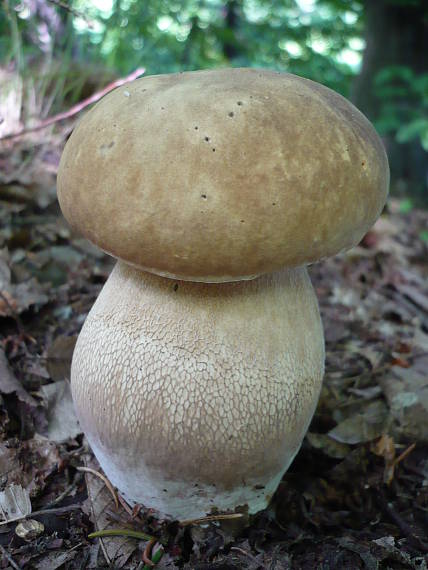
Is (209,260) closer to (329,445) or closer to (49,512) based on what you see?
(49,512)

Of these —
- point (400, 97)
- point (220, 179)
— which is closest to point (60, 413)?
point (220, 179)

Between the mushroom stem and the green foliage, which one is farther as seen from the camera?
the green foliage

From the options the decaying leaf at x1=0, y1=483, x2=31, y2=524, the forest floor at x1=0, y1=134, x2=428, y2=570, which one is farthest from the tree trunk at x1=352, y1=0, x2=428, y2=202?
the decaying leaf at x1=0, y1=483, x2=31, y2=524

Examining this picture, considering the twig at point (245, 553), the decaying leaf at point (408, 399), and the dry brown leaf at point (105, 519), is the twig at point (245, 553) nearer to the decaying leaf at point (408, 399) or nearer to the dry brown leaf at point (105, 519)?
the dry brown leaf at point (105, 519)

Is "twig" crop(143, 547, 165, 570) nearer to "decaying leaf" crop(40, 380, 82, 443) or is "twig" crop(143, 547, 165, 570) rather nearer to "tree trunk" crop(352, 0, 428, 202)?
"decaying leaf" crop(40, 380, 82, 443)

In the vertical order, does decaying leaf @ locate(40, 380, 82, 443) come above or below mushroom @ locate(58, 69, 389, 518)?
below
